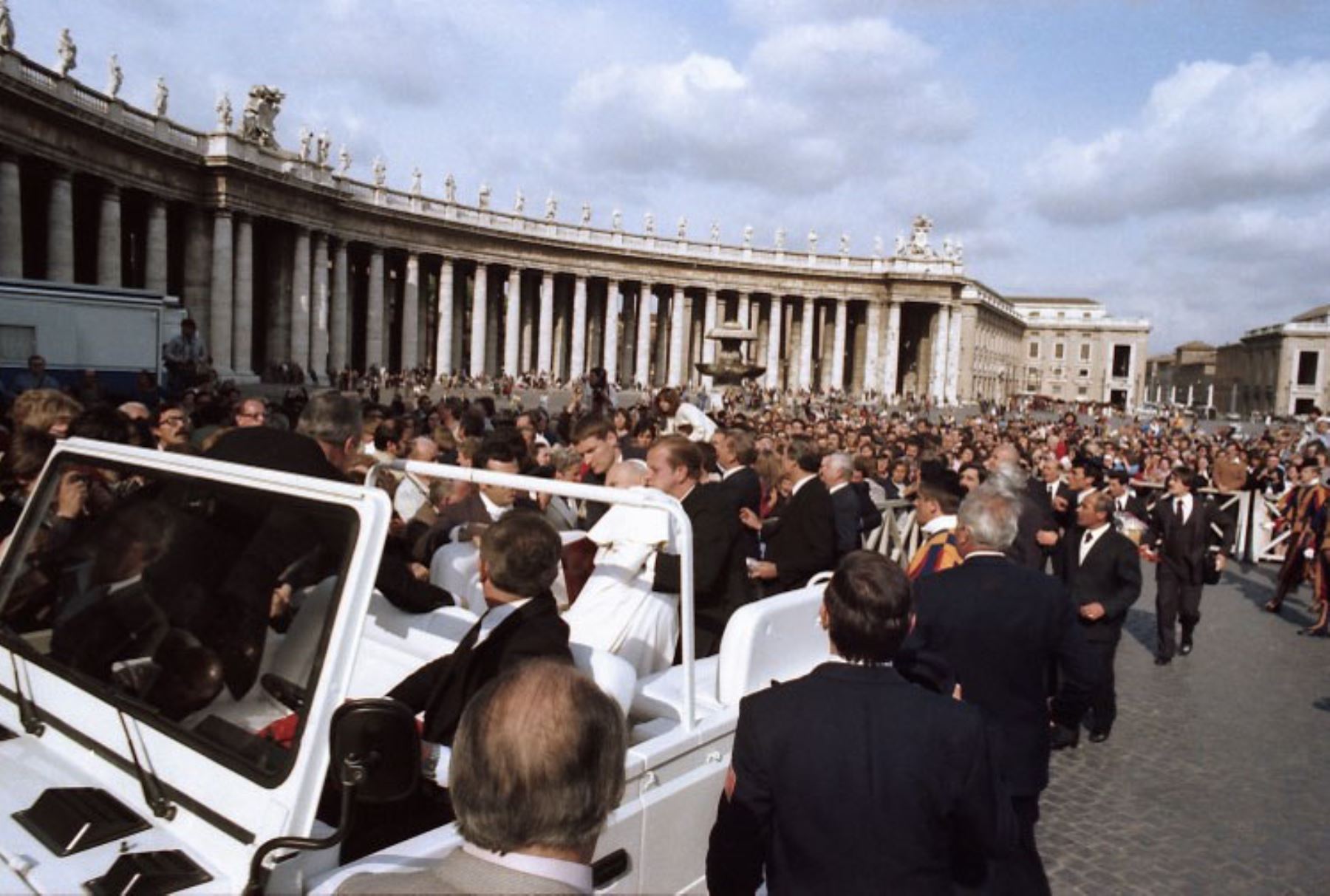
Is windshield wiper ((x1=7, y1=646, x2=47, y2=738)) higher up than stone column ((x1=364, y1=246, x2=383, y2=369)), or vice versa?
stone column ((x1=364, y1=246, x2=383, y2=369))

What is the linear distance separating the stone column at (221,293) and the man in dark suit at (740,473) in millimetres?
30159

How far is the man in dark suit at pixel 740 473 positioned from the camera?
6780 millimetres

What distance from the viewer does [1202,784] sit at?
6625mm

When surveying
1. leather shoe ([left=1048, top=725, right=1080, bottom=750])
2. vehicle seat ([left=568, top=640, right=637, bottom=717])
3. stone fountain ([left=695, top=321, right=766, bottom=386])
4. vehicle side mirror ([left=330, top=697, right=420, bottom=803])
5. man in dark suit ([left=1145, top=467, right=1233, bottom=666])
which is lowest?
leather shoe ([left=1048, top=725, right=1080, bottom=750])

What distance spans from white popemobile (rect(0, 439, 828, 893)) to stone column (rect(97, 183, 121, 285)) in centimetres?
3165

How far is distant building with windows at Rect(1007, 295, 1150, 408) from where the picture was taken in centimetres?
12381

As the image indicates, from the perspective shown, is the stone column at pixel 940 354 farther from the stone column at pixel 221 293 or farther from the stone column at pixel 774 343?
the stone column at pixel 221 293

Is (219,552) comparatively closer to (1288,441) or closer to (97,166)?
(97,166)

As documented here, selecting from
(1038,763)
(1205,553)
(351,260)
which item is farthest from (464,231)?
(1038,763)

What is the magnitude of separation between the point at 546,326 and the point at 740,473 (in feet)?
173

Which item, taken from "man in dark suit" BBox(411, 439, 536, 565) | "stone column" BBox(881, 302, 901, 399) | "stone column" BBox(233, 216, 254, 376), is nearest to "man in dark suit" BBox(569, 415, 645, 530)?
"man in dark suit" BBox(411, 439, 536, 565)

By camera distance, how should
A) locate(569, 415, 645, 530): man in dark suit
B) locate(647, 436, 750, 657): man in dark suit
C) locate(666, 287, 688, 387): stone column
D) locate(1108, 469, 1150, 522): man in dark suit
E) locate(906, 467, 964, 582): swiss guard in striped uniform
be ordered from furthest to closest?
locate(666, 287, 688, 387): stone column → locate(1108, 469, 1150, 522): man in dark suit → locate(569, 415, 645, 530): man in dark suit → locate(906, 467, 964, 582): swiss guard in striped uniform → locate(647, 436, 750, 657): man in dark suit

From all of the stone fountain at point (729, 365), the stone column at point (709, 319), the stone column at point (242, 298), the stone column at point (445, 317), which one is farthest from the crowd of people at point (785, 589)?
the stone column at point (709, 319)

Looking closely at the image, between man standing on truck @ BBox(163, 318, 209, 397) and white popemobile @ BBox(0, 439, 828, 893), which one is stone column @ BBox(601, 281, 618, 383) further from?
white popemobile @ BBox(0, 439, 828, 893)
